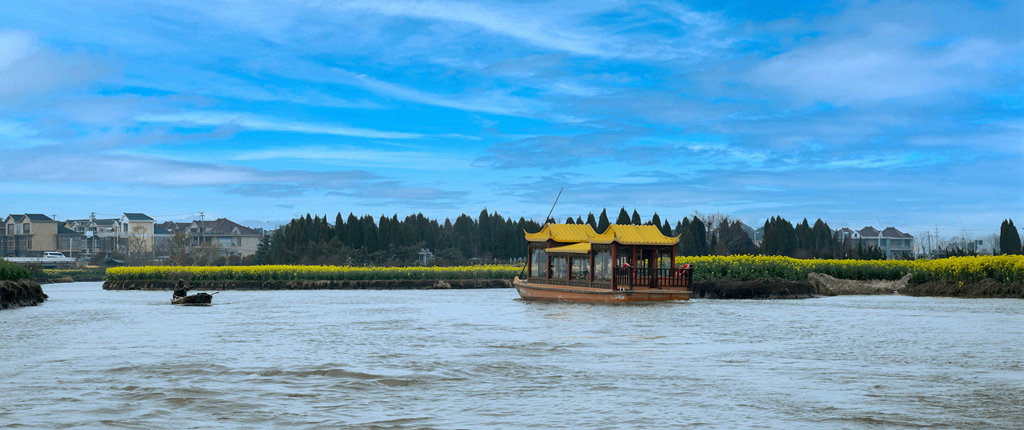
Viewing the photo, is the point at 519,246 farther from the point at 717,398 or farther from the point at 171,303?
the point at 717,398

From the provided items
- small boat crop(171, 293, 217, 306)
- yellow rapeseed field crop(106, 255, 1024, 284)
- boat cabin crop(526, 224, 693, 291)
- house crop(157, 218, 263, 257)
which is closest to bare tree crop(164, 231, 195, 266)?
yellow rapeseed field crop(106, 255, 1024, 284)

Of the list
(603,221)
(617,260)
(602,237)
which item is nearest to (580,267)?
(617,260)

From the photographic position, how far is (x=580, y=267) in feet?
92.0

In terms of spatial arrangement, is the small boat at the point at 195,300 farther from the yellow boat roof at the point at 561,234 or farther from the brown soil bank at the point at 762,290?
the brown soil bank at the point at 762,290

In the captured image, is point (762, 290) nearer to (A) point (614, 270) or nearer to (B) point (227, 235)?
(A) point (614, 270)

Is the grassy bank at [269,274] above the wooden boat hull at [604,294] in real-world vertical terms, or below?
above

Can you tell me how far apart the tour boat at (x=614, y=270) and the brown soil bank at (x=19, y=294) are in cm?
Answer: 1590

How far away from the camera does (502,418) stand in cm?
717

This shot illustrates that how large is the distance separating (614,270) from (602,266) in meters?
1.55

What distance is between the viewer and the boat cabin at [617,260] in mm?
25781

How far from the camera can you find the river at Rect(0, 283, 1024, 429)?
23.6 ft

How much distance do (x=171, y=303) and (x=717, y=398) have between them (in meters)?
23.3

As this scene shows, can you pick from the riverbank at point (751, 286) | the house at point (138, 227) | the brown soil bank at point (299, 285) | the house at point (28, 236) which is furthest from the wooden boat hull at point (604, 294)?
the house at point (28, 236)

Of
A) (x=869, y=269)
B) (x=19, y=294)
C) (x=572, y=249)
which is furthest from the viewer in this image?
(x=869, y=269)
